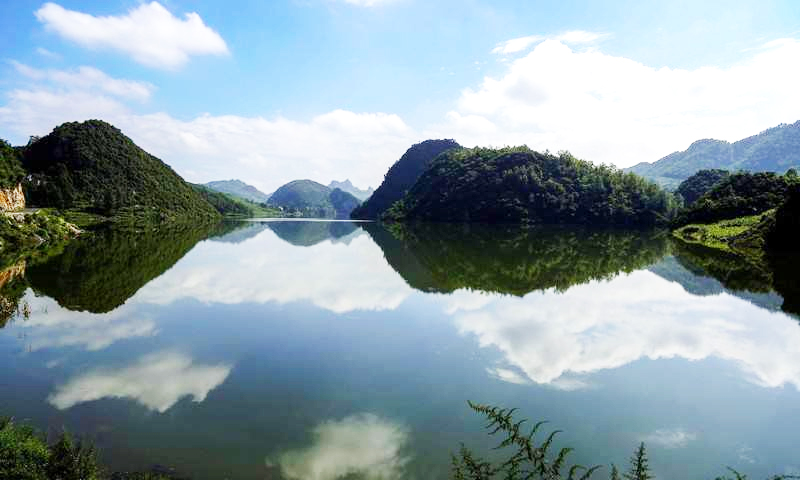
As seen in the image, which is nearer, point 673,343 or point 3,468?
point 3,468

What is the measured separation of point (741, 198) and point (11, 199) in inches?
6435

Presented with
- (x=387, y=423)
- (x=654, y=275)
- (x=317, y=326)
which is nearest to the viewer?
(x=387, y=423)

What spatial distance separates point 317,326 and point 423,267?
86.1 ft

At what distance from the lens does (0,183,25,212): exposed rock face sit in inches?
3906

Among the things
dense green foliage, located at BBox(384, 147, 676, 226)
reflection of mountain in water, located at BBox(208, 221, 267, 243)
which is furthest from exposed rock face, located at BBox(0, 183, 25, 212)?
dense green foliage, located at BBox(384, 147, 676, 226)

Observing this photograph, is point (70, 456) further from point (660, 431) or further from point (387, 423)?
point (660, 431)

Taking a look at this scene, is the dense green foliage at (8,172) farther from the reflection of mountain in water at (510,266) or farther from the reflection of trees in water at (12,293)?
the reflection of mountain in water at (510,266)

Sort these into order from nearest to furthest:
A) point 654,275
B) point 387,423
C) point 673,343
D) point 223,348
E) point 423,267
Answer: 1. point 387,423
2. point 223,348
3. point 673,343
4. point 654,275
5. point 423,267

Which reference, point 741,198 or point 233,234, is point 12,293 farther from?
point 741,198

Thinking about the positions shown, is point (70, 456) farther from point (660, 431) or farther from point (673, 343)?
point (673, 343)

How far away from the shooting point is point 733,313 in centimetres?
2891

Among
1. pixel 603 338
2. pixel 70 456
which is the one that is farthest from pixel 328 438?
pixel 603 338

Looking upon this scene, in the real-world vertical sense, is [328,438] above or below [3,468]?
below

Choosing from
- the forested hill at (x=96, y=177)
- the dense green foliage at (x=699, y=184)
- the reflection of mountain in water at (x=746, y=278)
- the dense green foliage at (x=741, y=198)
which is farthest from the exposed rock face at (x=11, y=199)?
the dense green foliage at (x=699, y=184)
